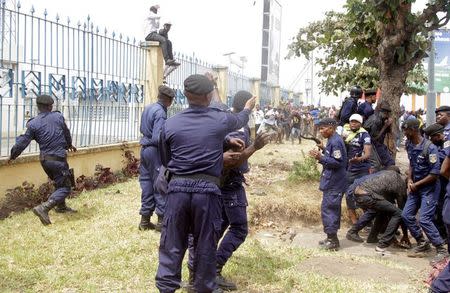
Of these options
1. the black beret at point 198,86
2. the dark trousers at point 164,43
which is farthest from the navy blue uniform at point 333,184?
the dark trousers at point 164,43

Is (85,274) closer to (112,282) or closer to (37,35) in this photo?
(112,282)

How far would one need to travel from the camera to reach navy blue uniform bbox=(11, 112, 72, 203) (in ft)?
22.8

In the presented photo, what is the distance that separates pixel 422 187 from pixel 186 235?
11.0 ft

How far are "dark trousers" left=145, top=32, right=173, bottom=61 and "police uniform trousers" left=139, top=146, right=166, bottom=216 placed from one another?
608 centimetres

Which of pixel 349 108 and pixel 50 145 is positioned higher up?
pixel 349 108

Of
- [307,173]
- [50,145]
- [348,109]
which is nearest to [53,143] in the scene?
[50,145]

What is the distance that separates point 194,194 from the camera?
3.90 meters

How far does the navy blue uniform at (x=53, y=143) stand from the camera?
6.96 m

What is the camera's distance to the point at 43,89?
8.92m

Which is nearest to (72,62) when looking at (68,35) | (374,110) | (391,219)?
(68,35)

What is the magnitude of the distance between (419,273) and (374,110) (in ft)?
11.7

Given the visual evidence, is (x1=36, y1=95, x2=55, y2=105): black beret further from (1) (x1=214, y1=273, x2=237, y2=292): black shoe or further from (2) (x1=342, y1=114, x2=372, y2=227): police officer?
(2) (x1=342, y1=114, x2=372, y2=227): police officer

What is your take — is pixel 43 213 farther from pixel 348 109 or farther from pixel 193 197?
pixel 348 109

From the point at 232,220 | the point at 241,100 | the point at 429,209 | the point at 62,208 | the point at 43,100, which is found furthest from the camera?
the point at 62,208
